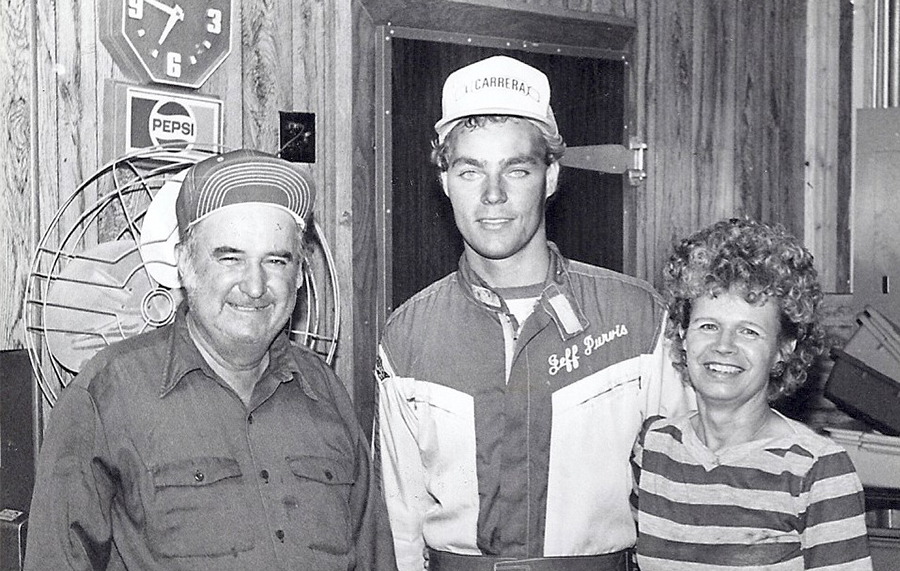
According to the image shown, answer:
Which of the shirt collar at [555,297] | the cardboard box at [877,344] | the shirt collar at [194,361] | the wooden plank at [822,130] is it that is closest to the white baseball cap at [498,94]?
the shirt collar at [555,297]

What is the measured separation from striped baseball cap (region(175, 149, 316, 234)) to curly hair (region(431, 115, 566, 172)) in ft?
1.18

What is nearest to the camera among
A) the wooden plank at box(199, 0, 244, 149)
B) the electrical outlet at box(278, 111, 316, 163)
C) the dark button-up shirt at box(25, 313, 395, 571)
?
the dark button-up shirt at box(25, 313, 395, 571)

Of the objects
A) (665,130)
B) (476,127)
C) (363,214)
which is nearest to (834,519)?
(476,127)

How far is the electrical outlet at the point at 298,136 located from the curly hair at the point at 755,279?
4.55 ft

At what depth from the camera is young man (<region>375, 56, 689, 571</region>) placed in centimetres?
231

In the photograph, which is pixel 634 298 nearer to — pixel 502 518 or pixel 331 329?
pixel 502 518

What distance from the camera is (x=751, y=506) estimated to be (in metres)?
2.09

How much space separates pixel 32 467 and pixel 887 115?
12.6 ft

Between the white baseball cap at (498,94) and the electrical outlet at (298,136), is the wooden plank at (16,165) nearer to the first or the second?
the electrical outlet at (298,136)

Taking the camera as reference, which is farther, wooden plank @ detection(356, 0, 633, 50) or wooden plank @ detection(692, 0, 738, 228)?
wooden plank @ detection(692, 0, 738, 228)

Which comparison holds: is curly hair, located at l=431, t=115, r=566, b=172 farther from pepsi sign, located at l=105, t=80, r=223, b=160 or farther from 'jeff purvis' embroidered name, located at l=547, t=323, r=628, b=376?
pepsi sign, located at l=105, t=80, r=223, b=160

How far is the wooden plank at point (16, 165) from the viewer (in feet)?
9.21

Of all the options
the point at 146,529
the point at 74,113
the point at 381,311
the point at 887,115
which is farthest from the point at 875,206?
the point at 146,529

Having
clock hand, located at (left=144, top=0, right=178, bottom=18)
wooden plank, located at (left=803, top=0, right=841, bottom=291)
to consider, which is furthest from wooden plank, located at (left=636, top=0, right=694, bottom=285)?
clock hand, located at (left=144, top=0, right=178, bottom=18)
